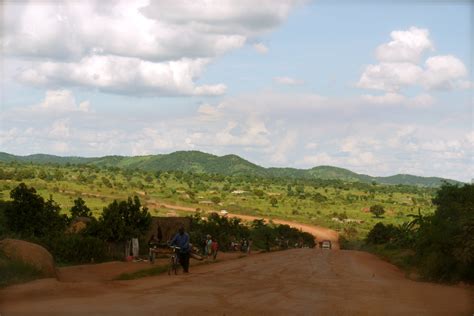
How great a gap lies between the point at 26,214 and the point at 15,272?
1602 cm

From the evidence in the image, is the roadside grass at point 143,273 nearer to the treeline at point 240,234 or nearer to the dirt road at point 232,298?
the dirt road at point 232,298

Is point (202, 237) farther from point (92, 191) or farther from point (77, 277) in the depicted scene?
point (92, 191)

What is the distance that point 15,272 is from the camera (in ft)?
63.6

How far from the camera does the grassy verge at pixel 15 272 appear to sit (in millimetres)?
18703

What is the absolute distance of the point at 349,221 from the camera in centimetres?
11350

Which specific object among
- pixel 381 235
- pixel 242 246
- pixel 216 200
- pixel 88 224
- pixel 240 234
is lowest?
pixel 242 246

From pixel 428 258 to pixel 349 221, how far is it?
88.5 meters

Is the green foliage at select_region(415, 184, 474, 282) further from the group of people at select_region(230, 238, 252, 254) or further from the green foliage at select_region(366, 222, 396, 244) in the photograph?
the green foliage at select_region(366, 222, 396, 244)

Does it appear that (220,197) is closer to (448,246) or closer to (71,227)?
(71,227)

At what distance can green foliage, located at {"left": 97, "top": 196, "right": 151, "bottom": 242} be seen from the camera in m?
34.2

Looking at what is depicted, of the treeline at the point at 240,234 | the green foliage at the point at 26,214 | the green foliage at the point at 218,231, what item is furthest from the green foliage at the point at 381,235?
the green foliage at the point at 26,214

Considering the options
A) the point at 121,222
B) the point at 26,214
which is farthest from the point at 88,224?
the point at 26,214

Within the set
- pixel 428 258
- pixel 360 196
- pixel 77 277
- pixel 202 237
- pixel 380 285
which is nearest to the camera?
pixel 380 285

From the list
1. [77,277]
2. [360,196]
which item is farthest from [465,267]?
[360,196]
